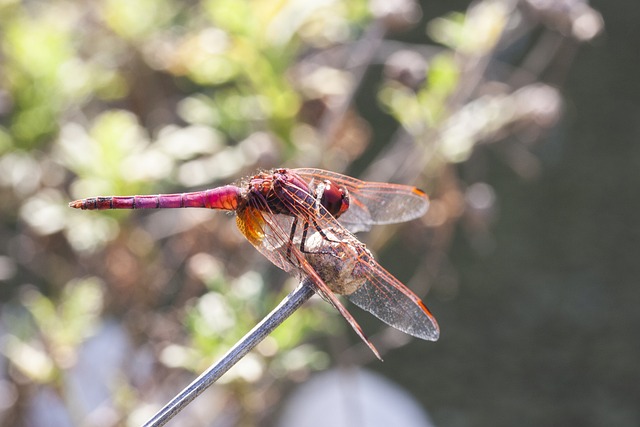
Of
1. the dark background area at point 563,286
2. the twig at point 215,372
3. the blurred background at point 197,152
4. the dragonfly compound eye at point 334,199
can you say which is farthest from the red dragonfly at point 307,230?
the dark background area at point 563,286

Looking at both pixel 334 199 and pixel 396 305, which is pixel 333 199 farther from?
pixel 396 305

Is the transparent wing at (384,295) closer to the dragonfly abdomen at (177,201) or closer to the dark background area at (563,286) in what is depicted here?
the dragonfly abdomen at (177,201)

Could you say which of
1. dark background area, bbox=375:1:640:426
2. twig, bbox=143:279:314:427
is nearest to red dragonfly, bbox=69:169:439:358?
twig, bbox=143:279:314:427

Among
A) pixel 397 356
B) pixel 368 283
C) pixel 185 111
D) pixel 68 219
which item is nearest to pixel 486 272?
pixel 397 356

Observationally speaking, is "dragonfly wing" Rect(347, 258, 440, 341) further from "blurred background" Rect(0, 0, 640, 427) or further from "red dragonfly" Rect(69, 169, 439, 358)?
"blurred background" Rect(0, 0, 640, 427)

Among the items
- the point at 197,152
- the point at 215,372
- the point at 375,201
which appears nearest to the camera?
the point at 215,372

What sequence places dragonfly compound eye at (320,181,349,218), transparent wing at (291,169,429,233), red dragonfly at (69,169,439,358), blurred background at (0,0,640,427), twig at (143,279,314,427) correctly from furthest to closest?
blurred background at (0,0,640,427) → transparent wing at (291,169,429,233) → dragonfly compound eye at (320,181,349,218) → red dragonfly at (69,169,439,358) → twig at (143,279,314,427)

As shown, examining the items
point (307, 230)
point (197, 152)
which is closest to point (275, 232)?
point (307, 230)
